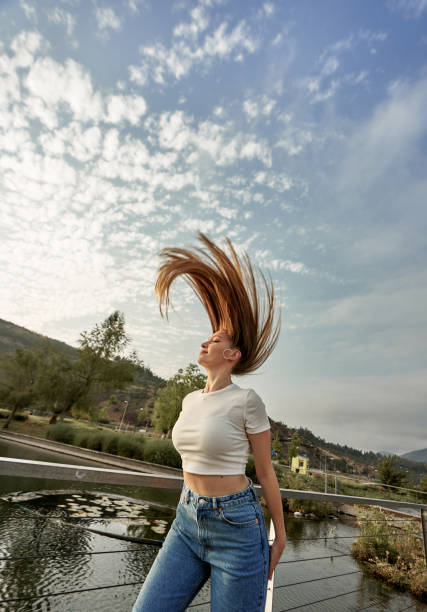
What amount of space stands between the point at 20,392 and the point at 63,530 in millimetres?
22120

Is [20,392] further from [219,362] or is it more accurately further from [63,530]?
[219,362]

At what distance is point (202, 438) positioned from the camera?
1179 mm

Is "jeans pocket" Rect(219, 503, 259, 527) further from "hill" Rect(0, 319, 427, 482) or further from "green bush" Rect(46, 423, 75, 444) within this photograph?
"hill" Rect(0, 319, 427, 482)

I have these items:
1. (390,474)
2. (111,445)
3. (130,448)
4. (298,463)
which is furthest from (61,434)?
(298,463)

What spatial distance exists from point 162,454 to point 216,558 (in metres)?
15.3

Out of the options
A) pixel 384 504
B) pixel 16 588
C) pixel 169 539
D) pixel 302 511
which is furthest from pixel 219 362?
pixel 302 511

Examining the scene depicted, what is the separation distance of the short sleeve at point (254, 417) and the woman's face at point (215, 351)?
0.97ft

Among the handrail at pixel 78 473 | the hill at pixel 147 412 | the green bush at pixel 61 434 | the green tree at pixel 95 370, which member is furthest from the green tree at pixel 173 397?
the handrail at pixel 78 473

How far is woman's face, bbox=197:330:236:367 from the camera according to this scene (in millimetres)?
1450

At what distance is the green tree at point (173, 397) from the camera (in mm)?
26234

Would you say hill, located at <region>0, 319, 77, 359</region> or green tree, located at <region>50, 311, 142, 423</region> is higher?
hill, located at <region>0, 319, 77, 359</region>

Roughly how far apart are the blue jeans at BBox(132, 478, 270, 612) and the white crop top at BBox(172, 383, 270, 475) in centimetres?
10

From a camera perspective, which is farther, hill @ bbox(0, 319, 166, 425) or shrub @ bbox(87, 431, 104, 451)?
hill @ bbox(0, 319, 166, 425)

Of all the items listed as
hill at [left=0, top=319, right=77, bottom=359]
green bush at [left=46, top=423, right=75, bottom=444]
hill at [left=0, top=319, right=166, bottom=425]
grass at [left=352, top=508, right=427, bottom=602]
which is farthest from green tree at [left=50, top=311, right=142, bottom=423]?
hill at [left=0, top=319, right=77, bottom=359]
